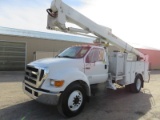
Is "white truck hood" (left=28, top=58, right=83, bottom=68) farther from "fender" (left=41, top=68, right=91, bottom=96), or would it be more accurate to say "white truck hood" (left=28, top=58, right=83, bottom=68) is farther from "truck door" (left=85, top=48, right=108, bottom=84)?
"truck door" (left=85, top=48, right=108, bottom=84)

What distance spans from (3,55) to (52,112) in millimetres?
13124

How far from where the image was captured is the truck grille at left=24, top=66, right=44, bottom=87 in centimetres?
546

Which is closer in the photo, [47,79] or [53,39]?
[47,79]

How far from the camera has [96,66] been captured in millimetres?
6824

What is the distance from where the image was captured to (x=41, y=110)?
5973mm

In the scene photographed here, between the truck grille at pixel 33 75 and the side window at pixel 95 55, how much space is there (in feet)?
5.75

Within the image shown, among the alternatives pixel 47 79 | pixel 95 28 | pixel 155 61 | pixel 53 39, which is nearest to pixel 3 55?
pixel 53 39

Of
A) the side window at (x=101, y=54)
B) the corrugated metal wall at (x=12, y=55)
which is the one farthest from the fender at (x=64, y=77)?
the corrugated metal wall at (x=12, y=55)

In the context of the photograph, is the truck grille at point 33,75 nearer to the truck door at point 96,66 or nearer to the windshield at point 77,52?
the windshield at point 77,52

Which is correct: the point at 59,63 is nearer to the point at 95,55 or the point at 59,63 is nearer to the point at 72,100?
the point at 72,100

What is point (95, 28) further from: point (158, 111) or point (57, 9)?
point (158, 111)

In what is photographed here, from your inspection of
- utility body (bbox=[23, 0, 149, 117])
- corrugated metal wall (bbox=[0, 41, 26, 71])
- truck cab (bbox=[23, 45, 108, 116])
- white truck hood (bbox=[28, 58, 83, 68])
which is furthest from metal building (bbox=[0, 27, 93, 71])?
white truck hood (bbox=[28, 58, 83, 68])

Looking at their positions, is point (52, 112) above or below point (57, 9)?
below

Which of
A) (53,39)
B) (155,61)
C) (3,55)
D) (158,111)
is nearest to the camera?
(158,111)
